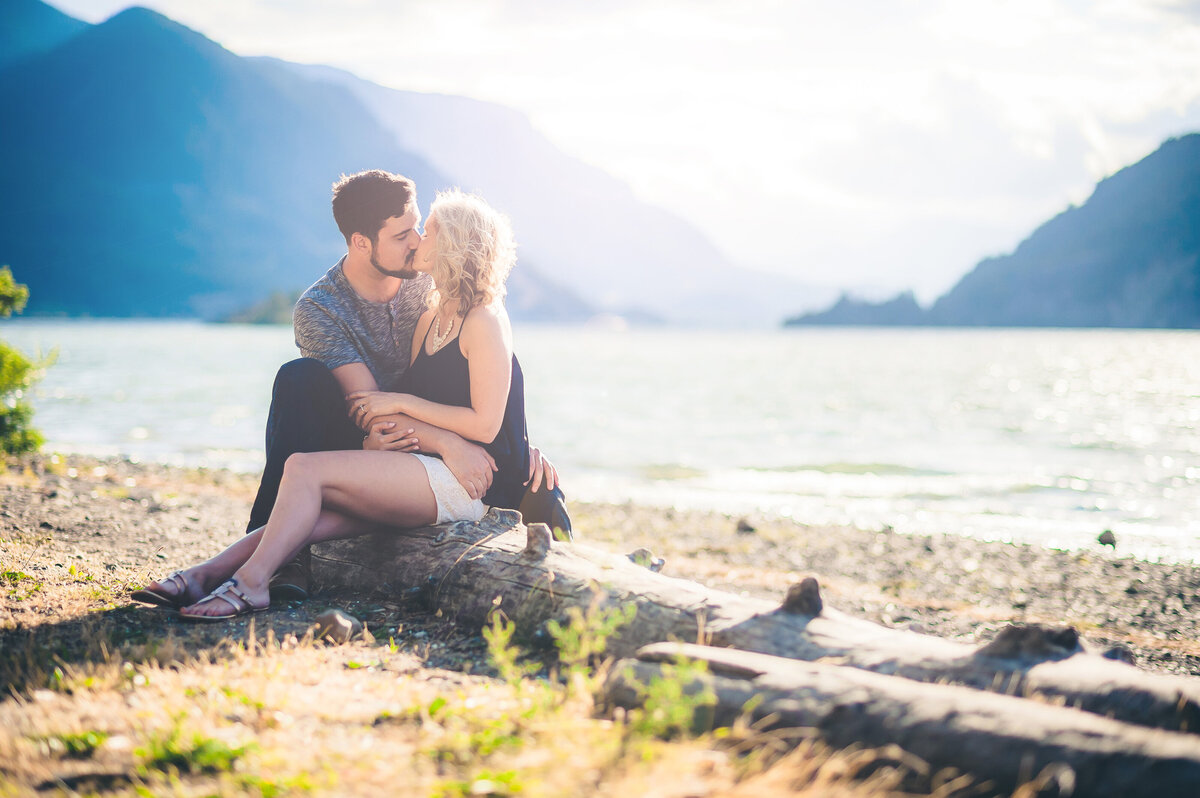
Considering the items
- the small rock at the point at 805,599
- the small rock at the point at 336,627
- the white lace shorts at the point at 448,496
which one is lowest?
the small rock at the point at 336,627

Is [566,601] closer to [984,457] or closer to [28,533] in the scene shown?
[28,533]

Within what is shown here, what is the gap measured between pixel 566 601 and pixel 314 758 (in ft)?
5.76

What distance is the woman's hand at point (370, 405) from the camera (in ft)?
17.2

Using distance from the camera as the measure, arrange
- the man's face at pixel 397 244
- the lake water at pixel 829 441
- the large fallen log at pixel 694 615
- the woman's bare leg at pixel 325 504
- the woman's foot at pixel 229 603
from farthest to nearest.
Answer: the lake water at pixel 829 441, the man's face at pixel 397 244, the woman's bare leg at pixel 325 504, the woman's foot at pixel 229 603, the large fallen log at pixel 694 615

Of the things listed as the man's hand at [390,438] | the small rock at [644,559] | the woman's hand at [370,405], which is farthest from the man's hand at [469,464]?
the small rock at [644,559]

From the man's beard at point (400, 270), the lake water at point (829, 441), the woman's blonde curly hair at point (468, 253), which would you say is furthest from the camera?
the lake water at point (829, 441)

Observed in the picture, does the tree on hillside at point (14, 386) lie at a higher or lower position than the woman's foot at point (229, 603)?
higher

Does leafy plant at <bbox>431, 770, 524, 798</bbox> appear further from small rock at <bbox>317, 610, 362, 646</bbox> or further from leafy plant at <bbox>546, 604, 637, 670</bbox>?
small rock at <bbox>317, 610, 362, 646</bbox>

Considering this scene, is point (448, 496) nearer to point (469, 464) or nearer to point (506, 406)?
point (469, 464)

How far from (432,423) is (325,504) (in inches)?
35.0

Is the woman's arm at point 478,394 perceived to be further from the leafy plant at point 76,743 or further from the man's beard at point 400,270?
the leafy plant at point 76,743

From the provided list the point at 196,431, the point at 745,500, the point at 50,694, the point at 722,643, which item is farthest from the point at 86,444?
the point at 722,643

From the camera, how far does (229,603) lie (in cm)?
464

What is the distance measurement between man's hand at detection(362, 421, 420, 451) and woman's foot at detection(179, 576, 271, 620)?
3.74 ft
